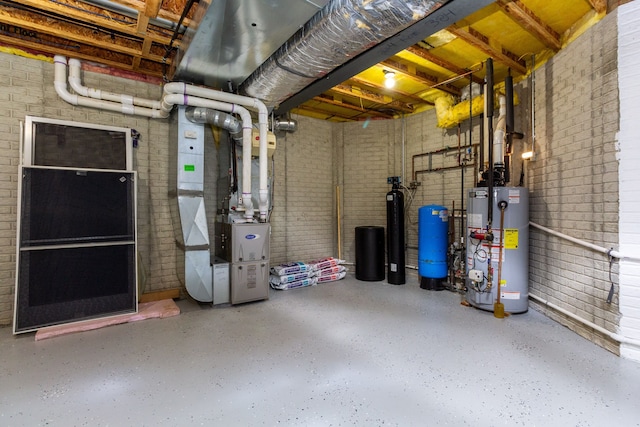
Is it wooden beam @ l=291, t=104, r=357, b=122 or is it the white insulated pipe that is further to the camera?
wooden beam @ l=291, t=104, r=357, b=122

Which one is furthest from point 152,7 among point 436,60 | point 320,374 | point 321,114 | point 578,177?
point 578,177

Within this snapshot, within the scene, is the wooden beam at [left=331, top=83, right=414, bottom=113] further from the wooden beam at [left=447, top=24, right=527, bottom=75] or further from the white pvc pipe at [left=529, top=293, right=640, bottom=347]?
the white pvc pipe at [left=529, top=293, right=640, bottom=347]

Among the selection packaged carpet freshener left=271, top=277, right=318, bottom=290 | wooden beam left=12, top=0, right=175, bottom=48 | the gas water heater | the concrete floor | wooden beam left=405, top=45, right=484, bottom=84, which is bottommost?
the concrete floor

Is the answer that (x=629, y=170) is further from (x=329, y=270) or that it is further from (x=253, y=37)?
(x=329, y=270)

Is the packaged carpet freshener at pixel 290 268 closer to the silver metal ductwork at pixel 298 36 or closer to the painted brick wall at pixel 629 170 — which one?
the silver metal ductwork at pixel 298 36

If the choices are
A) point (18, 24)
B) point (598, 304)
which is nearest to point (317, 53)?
point (18, 24)

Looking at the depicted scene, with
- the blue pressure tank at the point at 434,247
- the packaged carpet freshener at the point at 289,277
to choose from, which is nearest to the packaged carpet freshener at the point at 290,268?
the packaged carpet freshener at the point at 289,277

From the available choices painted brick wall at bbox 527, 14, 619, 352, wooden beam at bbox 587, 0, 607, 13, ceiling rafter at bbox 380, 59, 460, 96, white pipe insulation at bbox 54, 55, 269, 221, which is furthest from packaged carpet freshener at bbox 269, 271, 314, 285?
wooden beam at bbox 587, 0, 607, 13

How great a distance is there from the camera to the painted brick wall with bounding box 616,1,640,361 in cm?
237

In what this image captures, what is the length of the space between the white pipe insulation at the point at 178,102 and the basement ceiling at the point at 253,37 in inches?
7.4

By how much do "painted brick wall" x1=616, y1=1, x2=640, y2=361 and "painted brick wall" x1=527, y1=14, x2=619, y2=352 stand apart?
0.20 ft

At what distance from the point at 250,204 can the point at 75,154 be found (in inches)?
75.5

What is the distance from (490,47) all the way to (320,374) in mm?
3593

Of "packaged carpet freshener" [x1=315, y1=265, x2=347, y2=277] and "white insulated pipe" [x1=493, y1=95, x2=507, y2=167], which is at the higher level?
"white insulated pipe" [x1=493, y1=95, x2=507, y2=167]
